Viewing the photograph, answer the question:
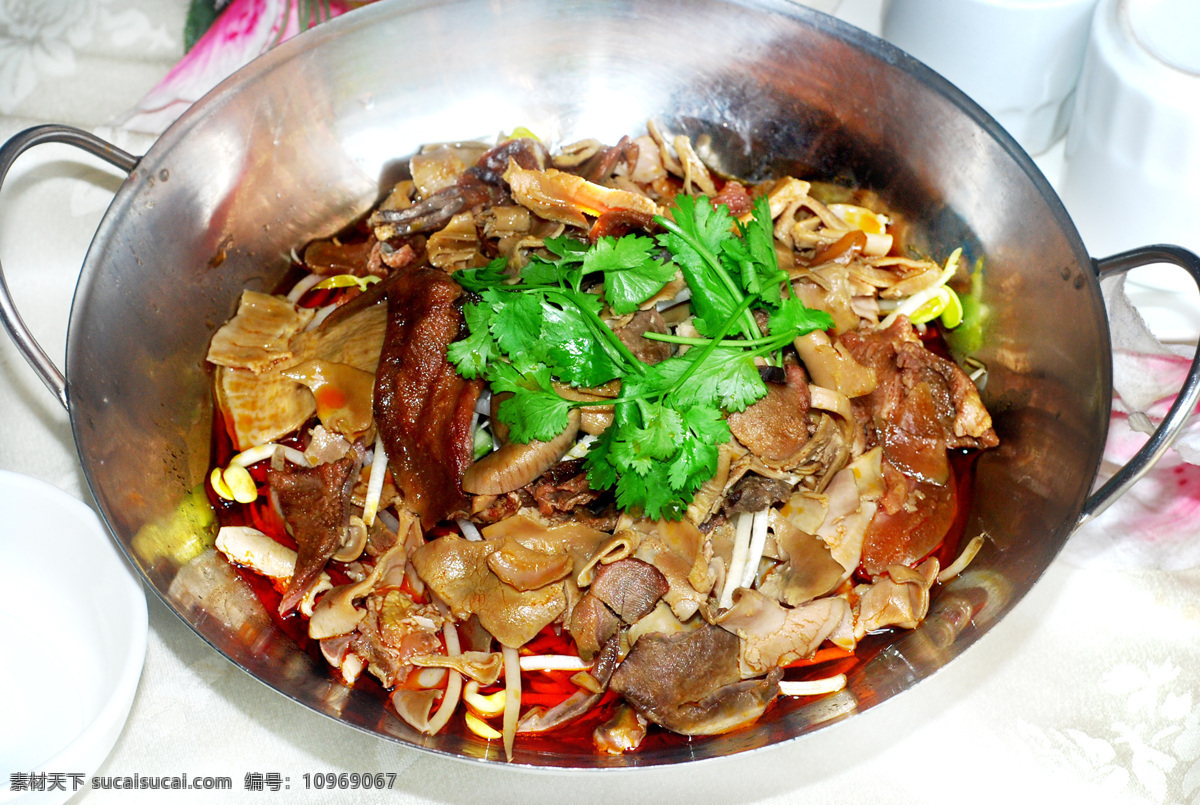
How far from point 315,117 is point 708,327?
1.46 metres

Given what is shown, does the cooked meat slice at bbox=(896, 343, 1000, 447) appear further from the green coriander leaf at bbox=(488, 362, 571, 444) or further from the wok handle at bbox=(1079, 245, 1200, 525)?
the green coriander leaf at bbox=(488, 362, 571, 444)

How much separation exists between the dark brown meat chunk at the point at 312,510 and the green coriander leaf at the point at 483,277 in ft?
1.77

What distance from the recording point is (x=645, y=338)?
7.81 ft

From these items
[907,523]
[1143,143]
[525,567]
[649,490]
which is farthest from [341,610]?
[1143,143]

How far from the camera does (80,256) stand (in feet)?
10.7

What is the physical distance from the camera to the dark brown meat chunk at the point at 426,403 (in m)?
2.36

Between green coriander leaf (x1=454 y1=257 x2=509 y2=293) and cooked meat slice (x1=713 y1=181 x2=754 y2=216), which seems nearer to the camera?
green coriander leaf (x1=454 y1=257 x2=509 y2=293)

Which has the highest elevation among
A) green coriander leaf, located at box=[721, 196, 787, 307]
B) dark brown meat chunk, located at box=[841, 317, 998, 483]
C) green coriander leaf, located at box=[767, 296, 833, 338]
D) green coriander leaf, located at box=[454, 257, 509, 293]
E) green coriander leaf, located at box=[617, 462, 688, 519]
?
green coriander leaf, located at box=[454, 257, 509, 293]

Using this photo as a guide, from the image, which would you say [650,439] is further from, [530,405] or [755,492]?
[755,492]

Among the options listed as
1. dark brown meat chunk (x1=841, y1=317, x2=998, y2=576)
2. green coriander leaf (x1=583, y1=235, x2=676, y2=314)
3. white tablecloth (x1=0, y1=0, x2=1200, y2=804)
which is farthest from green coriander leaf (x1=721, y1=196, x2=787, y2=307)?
white tablecloth (x1=0, y1=0, x2=1200, y2=804)

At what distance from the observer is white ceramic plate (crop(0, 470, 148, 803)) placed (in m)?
2.31

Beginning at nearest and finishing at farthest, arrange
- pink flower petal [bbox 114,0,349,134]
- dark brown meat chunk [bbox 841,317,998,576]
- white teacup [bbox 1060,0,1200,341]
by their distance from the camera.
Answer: dark brown meat chunk [bbox 841,317,998,576] < white teacup [bbox 1060,0,1200,341] < pink flower petal [bbox 114,0,349,134]

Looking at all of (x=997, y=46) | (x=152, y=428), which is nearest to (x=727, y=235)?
(x=997, y=46)

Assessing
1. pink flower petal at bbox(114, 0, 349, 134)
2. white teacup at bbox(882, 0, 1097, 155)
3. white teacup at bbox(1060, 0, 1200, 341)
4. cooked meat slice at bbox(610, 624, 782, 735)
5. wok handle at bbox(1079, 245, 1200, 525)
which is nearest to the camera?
wok handle at bbox(1079, 245, 1200, 525)
